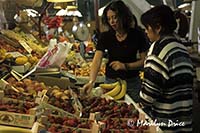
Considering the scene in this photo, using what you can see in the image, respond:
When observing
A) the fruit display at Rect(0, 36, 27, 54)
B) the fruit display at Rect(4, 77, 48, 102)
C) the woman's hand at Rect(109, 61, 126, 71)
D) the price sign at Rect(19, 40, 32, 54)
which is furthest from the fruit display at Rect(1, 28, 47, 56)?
the fruit display at Rect(4, 77, 48, 102)

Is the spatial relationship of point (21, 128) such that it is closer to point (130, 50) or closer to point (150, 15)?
point (150, 15)

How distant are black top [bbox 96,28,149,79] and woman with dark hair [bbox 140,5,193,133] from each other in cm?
79

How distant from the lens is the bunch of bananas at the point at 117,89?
328 centimetres

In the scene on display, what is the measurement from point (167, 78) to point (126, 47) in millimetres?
1014

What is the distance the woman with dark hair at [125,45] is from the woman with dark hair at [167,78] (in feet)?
2.58

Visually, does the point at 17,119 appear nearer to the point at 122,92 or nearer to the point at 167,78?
the point at 167,78

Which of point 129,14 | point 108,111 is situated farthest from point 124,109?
point 129,14

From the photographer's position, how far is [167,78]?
2682mm

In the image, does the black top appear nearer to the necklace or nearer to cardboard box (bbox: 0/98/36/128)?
the necklace

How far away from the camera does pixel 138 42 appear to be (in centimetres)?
364

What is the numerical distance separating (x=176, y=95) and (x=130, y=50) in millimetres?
993

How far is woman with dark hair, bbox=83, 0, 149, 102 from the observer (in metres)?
3.62

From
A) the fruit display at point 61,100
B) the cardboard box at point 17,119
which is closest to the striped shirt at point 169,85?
the fruit display at point 61,100

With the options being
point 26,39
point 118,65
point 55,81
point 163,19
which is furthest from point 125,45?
point 26,39
